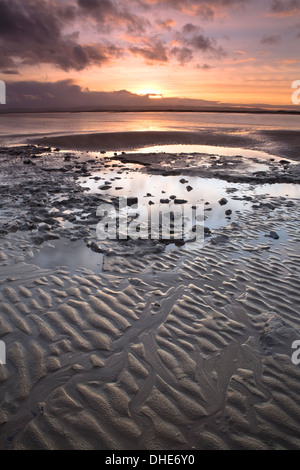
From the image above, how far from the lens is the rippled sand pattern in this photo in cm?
274

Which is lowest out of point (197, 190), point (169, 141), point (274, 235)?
point (274, 235)

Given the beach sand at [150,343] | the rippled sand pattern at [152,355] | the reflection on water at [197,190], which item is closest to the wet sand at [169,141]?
the reflection on water at [197,190]

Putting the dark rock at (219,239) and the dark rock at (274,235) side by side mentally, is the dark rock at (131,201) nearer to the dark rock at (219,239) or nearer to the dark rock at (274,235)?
the dark rock at (219,239)

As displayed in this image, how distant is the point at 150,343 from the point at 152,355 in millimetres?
192

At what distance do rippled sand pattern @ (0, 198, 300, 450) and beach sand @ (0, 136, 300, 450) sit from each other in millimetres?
14

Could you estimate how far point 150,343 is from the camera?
148 inches

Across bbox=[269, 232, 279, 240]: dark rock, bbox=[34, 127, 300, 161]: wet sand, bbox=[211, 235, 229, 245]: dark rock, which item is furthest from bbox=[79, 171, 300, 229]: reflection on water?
bbox=[34, 127, 300, 161]: wet sand

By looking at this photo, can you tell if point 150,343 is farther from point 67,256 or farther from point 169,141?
point 169,141

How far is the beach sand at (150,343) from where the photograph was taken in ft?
9.05

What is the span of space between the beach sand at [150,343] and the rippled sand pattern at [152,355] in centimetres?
1

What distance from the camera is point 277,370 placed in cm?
345

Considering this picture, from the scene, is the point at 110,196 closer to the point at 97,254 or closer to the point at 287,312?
the point at 97,254

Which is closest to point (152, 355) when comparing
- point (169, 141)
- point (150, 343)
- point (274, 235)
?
point (150, 343)
